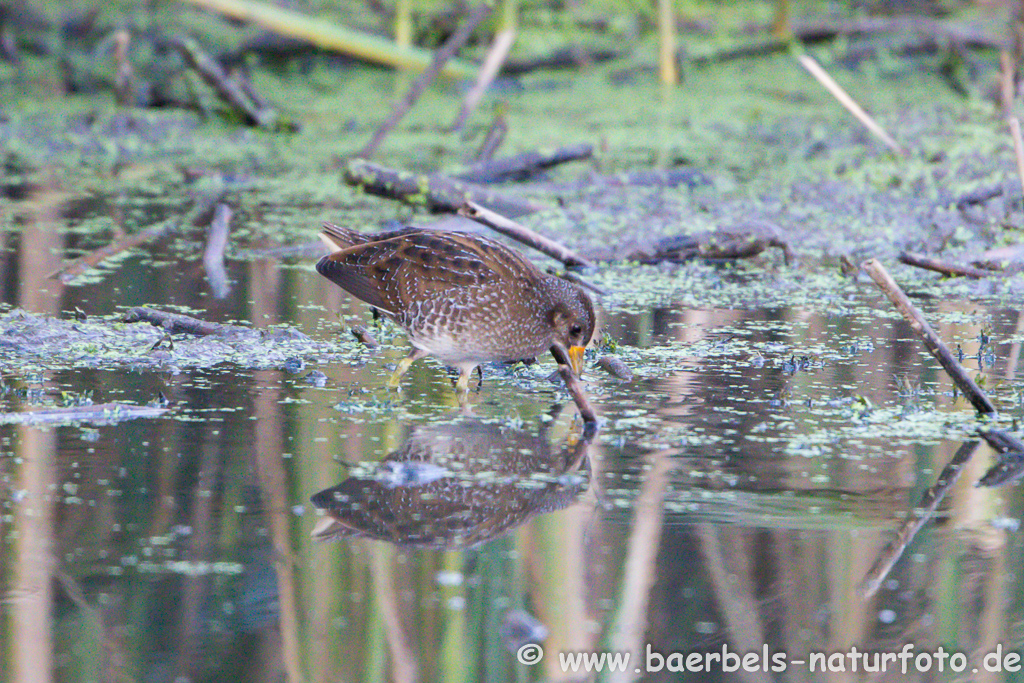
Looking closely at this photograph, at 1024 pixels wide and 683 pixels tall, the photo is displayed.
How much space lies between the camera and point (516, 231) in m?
5.89

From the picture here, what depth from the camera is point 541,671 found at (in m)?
3.11

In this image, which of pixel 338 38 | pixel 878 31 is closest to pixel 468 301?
pixel 338 38

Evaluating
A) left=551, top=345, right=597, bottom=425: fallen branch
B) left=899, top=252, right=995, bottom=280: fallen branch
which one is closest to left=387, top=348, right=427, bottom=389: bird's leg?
left=551, top=345, right=597, bottom=425: fallen branch

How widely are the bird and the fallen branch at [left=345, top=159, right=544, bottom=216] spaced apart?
232 centimetres

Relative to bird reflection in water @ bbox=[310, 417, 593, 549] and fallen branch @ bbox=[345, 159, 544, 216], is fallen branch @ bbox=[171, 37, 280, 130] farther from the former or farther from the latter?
bird reflection in water @ bbox=[310, 417, 593, 549]

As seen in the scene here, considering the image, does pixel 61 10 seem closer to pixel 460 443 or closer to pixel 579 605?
pixel 460 443

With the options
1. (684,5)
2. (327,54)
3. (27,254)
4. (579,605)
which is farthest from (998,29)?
(579,605)

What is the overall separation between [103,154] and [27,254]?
2978 millimetres

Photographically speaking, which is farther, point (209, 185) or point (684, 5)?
point (684, 5)

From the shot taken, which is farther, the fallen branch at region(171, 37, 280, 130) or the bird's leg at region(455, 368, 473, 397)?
the fallen branch at region(171, 37, 280, 130)

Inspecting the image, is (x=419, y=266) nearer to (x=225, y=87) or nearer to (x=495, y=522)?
(x=495, y=522)

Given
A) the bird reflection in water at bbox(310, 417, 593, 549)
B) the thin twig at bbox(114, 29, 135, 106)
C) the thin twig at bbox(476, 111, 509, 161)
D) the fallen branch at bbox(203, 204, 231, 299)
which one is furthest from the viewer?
the thin twig at bbox(114, 29, 135, 106)

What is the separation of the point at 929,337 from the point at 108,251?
13.2 ft

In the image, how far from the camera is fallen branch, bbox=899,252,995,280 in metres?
5.95
